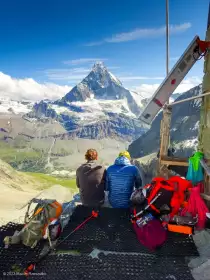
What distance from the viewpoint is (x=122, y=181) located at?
37.1ft

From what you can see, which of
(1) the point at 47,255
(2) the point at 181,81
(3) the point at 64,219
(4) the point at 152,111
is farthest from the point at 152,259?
(2) the point at 181,81

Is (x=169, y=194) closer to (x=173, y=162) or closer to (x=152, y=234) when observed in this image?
(x=152, y=234)

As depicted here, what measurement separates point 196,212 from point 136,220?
2.16 metres

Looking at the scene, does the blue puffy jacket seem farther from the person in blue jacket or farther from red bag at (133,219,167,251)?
red bag at (133,219,167,251)

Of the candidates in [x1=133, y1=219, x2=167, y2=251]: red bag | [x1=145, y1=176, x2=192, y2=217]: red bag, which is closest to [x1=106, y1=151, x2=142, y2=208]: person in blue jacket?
[x1=145, y1=176, x2=192, y2=217]: red bag

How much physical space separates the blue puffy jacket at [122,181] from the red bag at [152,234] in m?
2.58

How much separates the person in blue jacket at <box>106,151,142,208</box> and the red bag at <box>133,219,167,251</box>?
2582mm

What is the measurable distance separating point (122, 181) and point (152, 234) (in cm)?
301

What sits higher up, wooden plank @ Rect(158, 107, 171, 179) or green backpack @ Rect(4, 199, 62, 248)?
wooden plank @ Rect(158, 107, 171, 179)

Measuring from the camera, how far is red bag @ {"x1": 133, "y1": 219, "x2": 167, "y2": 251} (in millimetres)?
8570

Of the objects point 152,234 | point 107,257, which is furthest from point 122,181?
point 107,257

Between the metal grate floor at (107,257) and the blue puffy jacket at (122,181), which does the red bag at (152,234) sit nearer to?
the metal grate floor at (107,257)

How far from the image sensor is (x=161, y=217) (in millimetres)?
9562

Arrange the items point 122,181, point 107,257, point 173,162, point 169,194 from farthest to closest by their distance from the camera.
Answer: point 173,162, point 122,181, point 169,194, point 107,257
